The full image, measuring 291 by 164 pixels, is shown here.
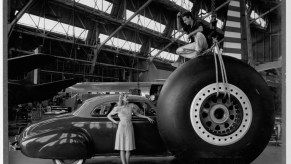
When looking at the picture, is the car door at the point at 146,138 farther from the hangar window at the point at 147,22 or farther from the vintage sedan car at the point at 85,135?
the hangar window at the point at 147,22

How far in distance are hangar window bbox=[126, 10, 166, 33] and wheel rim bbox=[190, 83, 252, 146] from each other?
9.40 ft

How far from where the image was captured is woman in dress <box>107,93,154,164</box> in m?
3.94

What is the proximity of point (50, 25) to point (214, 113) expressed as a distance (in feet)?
9.91

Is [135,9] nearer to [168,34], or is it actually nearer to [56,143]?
[168,34]

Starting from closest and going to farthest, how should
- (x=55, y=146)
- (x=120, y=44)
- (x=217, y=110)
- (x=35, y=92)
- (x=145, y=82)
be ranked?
(x=217, y=110), (x=55, y=146), (x=35, y=92), (x=145, y=82), (x=120, y=44)

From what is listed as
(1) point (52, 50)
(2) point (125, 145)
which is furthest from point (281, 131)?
(1) point (52, 50)

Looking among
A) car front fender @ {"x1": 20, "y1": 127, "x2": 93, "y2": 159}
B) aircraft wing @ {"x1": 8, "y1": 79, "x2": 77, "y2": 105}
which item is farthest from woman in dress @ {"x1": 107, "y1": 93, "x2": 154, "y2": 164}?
aircraft wing @ {"x1": 8, "y1": 79, "x2": 77, "y2": 105}

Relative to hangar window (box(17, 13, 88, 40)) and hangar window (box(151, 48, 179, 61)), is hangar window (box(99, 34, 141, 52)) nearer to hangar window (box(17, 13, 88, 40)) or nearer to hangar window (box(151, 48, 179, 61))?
hangar window (box(151, 48, 179, 61))

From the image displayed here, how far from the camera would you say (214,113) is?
2.67m

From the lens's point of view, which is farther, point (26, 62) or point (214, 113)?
point (26, 62)

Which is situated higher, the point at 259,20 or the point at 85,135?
the point at 259,20

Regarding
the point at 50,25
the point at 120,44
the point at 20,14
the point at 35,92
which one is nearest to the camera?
the point at 20,14

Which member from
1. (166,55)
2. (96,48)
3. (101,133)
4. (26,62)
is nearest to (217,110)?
(101,133)

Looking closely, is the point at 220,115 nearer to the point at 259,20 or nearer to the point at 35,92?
the point at 259,20
